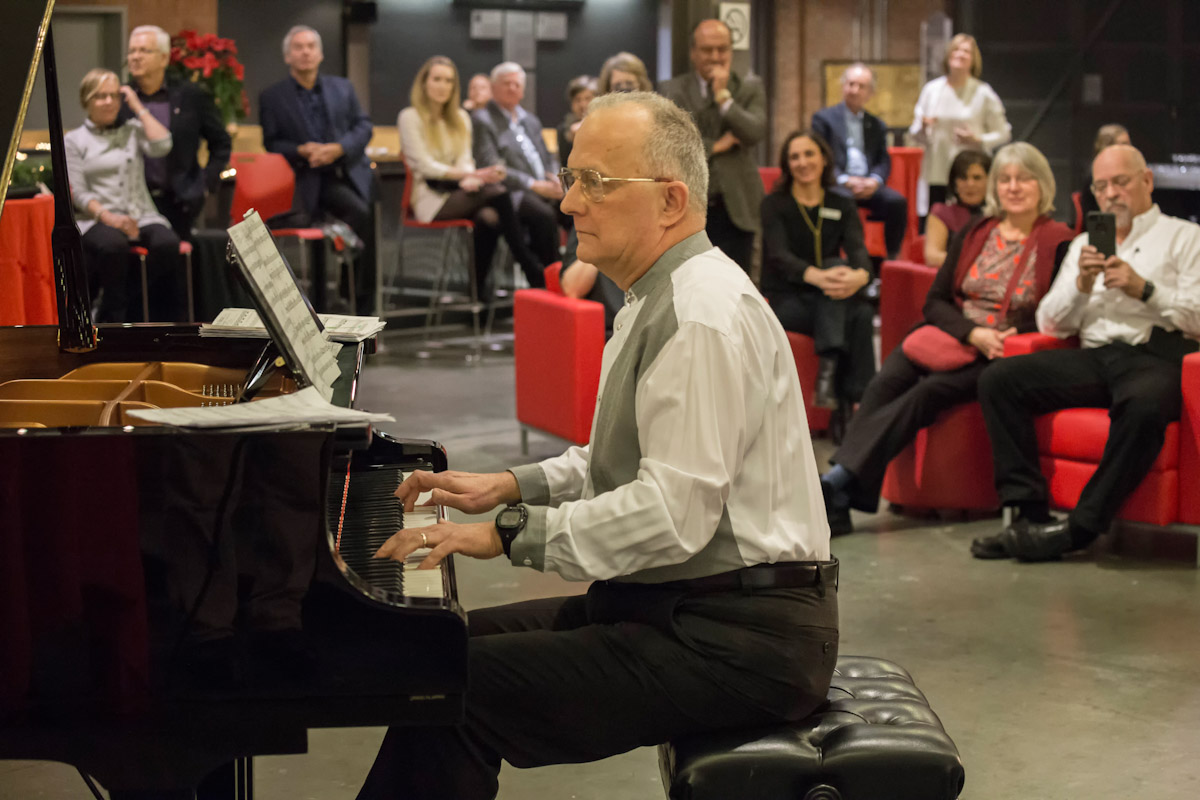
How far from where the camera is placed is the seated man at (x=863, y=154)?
364 inches

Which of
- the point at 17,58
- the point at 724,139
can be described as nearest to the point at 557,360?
the point at 724,139

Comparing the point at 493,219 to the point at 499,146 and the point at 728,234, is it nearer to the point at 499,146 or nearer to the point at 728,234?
the point at 499,146

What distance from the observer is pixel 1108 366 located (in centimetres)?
455

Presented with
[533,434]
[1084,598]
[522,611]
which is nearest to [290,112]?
[533,434]

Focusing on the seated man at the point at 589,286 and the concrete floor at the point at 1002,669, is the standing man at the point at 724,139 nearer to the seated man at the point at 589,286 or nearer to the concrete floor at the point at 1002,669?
the seated man at the point at 589,286

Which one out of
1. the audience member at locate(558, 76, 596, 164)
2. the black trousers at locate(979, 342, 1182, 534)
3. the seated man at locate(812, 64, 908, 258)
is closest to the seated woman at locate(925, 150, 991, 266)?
the black trousers at locate(979, 342, 1182, 534)

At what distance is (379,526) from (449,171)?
6.47 metres

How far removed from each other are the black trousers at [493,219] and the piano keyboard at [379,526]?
6273 mm

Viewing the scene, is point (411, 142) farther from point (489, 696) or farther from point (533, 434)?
point (489, 696)

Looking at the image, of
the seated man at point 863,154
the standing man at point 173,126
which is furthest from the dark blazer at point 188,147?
the seated man at point 863,154

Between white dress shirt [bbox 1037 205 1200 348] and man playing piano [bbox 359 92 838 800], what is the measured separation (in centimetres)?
277

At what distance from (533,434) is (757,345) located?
170 inches

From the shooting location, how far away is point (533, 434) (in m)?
6.30

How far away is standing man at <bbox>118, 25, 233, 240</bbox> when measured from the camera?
7.09 m
